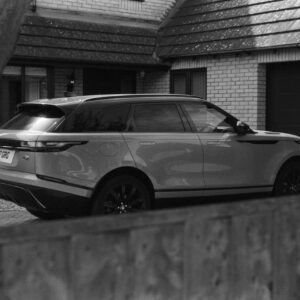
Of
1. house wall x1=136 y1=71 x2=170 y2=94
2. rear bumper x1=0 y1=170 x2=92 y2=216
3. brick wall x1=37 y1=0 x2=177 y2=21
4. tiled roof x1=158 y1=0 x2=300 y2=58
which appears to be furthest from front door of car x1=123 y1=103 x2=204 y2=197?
house wall x1=136 y1=71 x2=170 y2=94

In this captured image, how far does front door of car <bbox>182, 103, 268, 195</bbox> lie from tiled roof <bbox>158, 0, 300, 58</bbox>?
14.1 feet

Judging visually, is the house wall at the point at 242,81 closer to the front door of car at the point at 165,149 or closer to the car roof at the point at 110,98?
the car roof at the point at 110,98

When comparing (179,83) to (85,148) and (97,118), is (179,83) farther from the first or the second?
(85,148)

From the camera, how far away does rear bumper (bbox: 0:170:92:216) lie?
6555 millimetres

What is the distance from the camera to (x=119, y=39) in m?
14.2

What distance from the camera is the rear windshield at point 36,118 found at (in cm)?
684

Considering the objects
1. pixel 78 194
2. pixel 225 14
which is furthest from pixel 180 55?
pixel 78 194

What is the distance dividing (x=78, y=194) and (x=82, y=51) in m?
7.24

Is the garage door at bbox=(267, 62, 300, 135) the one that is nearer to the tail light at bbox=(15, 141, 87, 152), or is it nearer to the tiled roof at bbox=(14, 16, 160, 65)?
the tiled roof at bbox=(14, 16, 160, 65)

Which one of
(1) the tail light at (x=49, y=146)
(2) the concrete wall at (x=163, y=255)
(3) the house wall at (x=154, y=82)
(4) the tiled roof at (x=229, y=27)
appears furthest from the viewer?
(3) the house wall at (x=154, y=82)

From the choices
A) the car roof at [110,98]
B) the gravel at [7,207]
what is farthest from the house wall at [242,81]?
the gravel at [7,207]

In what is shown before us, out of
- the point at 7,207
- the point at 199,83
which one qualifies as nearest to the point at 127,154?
the point at 7,207

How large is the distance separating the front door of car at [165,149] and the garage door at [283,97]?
215 inches

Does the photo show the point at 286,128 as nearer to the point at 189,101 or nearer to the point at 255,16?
the point at 255,16
